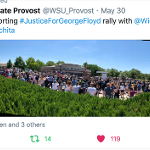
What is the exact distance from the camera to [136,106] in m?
4.30

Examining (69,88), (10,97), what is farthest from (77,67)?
(10,97)

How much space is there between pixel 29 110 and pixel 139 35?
14.4 ft

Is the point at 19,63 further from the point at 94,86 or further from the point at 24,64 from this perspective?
the point at 94,86

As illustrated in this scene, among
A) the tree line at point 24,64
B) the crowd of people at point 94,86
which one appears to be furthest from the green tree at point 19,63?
the crowd of people at point 94,86
